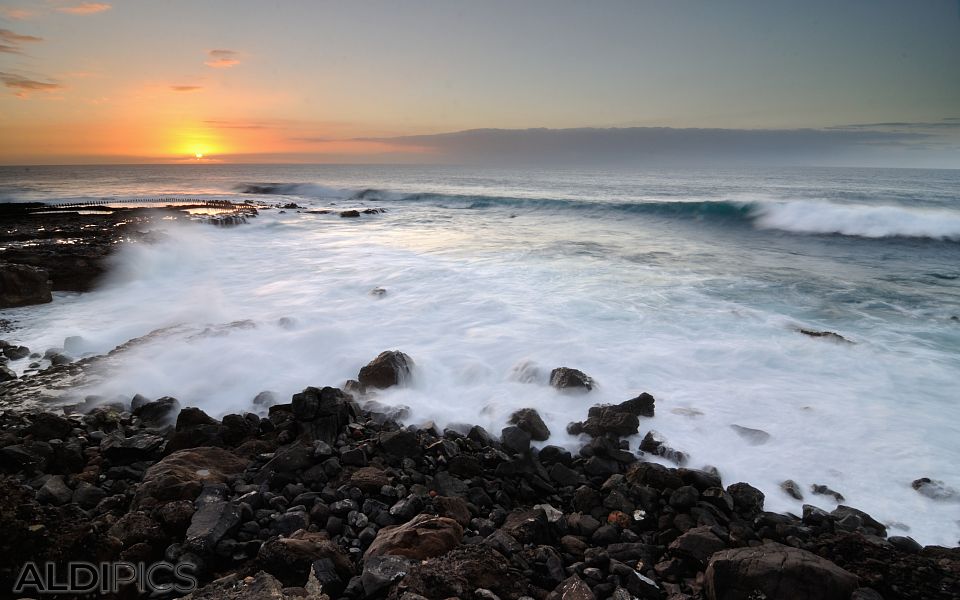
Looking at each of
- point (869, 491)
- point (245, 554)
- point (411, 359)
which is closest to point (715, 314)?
point (869, 491)

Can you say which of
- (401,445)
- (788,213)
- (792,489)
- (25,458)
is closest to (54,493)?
(25,458)

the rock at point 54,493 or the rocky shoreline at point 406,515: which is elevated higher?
the rock at point 54,493

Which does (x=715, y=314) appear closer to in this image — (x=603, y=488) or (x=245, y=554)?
(x=603, y=488)

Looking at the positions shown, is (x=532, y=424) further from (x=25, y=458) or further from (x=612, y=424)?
(x=25, y=458)

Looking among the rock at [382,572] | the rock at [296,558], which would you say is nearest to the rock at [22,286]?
the rock at [296,558]

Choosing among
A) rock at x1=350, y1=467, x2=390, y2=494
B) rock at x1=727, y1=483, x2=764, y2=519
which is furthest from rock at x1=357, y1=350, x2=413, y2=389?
rock at x1=727, y1=483, x2=764, y2=519

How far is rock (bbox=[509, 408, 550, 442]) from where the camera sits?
15.2 feet

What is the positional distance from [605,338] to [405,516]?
480cm

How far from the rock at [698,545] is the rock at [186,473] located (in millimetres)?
3227

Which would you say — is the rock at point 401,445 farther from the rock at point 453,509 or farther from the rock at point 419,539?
the rock at point 419,539

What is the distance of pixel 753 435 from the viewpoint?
15.6 ft

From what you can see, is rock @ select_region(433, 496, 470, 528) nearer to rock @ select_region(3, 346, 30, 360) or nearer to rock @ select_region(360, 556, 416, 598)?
rock @ select_region(360, 556, 416, 598)

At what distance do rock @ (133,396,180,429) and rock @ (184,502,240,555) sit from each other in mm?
2044

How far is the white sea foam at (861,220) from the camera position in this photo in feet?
64.1
